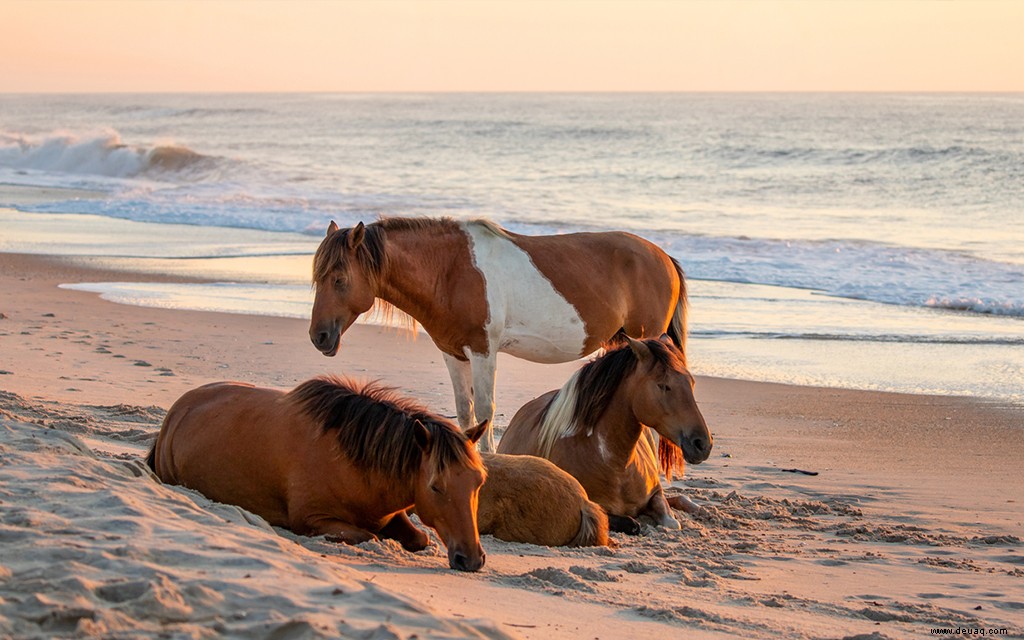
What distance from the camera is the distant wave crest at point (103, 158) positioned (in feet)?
126

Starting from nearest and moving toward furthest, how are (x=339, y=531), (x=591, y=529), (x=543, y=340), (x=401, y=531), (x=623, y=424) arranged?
(x=339, y=531)
(x=401, y=531)
(x=591, y=529)
(x=623, y=424)
(x=543, y=340)

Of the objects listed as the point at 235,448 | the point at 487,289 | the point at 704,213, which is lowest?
the point at 235,448

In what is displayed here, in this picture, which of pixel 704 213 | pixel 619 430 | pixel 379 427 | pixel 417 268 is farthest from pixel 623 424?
pixel 704 213

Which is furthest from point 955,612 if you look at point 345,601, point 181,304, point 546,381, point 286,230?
point 286,230

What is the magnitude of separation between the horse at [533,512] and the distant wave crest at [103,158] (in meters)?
33.1

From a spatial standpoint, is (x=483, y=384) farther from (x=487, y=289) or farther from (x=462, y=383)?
(x=487, y=289)

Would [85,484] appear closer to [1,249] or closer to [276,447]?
[276,447]

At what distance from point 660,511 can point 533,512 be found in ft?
3.14

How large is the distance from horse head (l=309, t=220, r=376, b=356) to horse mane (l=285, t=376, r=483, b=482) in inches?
55.5

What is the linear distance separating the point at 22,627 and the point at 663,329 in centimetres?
525

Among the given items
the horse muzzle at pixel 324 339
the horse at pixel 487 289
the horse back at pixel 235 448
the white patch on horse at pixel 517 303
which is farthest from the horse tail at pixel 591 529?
the white patch on horse at pixel 517 303

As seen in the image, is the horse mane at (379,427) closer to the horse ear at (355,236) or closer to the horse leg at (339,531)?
the horse leg at (339,531)

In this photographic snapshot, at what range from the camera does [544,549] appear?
528 centimetres

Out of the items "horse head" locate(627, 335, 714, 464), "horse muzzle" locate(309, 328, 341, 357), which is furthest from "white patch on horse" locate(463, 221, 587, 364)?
"horse head" locate(627, 335, 714, 464)
